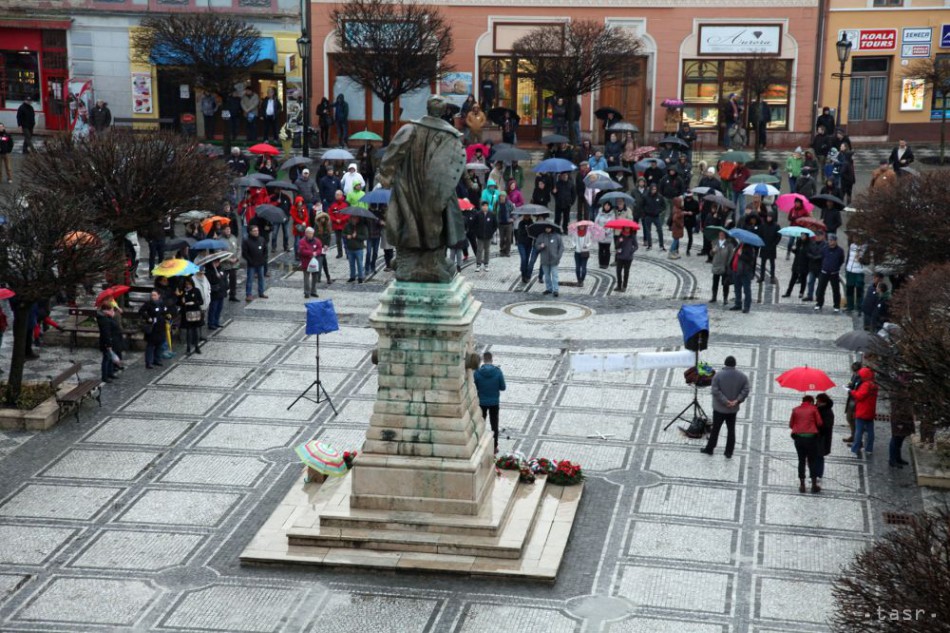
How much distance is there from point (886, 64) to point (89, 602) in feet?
127

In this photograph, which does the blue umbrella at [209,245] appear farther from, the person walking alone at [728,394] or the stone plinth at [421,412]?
the person walking alone at [728,394]

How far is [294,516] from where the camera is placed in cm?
1784

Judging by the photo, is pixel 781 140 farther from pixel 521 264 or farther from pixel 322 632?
pixel 322 632

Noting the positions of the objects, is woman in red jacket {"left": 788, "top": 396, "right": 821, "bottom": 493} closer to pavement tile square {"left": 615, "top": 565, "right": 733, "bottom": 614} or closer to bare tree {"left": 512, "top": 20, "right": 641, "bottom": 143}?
pavement tile square {"left": 615, "top": 565, "right": 733, "bottom": 614}

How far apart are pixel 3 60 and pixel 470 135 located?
16.6 metres

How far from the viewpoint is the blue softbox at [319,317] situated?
22.4 m

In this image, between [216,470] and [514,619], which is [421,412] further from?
[216,470]

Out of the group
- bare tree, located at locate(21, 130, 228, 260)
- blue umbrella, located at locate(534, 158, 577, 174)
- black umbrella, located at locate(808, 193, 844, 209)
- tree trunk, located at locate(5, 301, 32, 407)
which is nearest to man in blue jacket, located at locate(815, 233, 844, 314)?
black umbrella, located at locate(808, 193, 844, 209)

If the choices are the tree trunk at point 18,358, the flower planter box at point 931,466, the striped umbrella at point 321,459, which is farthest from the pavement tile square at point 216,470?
the flower planter box at point 931,466

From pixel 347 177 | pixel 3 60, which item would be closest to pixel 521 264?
pixel 347 177

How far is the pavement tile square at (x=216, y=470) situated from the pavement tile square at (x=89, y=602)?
3.11m

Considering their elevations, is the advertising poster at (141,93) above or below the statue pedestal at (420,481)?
above

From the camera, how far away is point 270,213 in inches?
1148

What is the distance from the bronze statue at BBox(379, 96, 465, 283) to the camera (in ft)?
55.3
